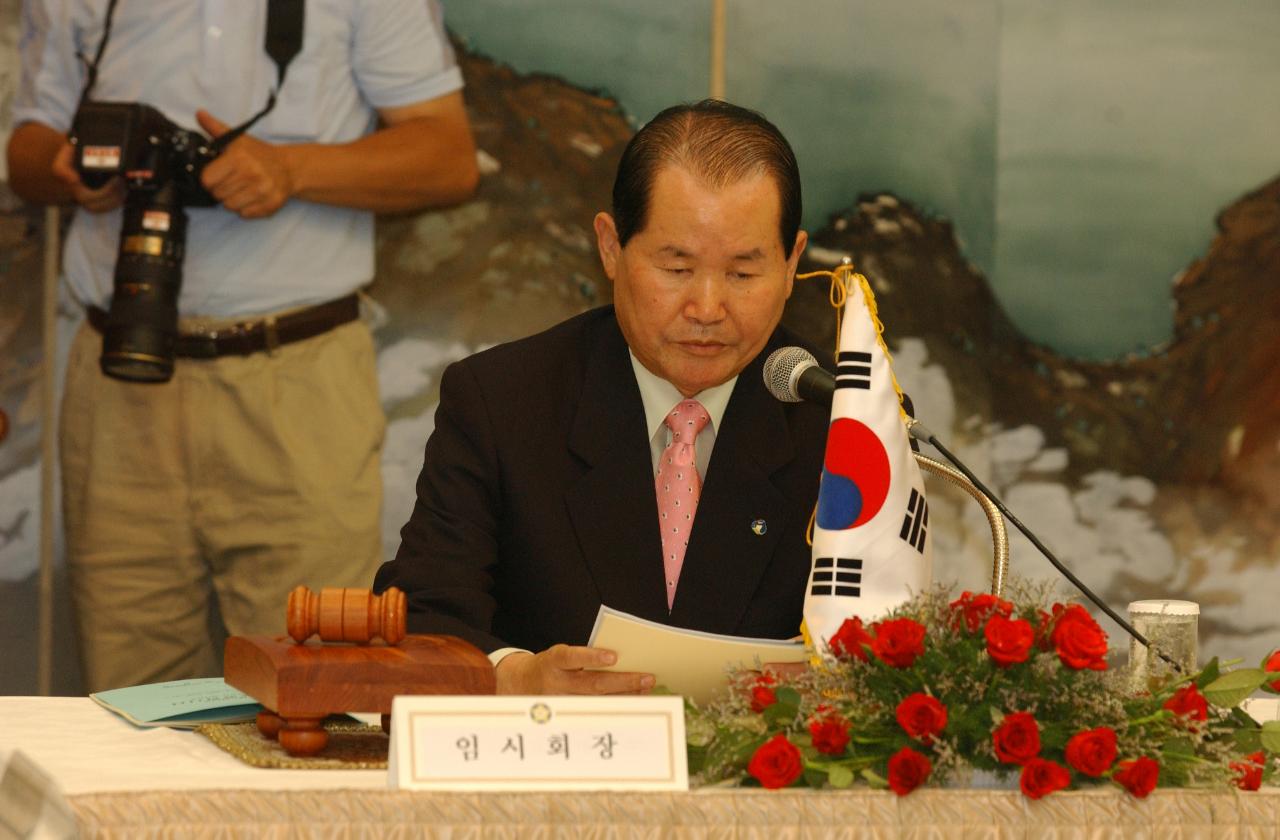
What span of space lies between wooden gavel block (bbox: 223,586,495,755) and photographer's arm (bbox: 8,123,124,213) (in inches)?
92.0

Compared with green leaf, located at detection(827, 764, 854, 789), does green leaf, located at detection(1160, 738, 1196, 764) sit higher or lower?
higher

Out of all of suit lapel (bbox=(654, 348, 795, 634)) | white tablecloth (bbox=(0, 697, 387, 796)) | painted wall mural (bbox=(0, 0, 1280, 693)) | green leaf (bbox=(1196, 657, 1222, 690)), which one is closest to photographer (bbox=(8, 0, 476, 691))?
painted wall mural (bbox=(0, 0, 1280, 693))

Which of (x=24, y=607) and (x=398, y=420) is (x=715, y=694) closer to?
(x=398, y=420)

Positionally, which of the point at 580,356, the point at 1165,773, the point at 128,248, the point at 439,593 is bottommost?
the point at 1165,773

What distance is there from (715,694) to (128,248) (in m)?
2.35

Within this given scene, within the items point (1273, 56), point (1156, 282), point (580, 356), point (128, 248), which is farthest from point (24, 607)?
point (1273, 56)

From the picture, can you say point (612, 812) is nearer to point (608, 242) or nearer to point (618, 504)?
point (618, 504)

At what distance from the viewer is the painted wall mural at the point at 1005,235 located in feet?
13.5

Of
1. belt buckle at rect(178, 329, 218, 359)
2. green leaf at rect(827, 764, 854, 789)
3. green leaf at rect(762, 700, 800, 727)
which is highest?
belt buckle at rect(178, 329, 218, 359)

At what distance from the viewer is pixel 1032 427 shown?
440cm

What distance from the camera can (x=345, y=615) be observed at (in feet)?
5.53

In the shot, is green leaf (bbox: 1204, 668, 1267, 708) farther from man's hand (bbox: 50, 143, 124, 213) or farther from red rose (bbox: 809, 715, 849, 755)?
man's hand (bbox: 50, 143, 124, 213)

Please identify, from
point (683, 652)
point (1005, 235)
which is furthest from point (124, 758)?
point (1005, 235)

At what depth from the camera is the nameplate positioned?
1396 millimetres
